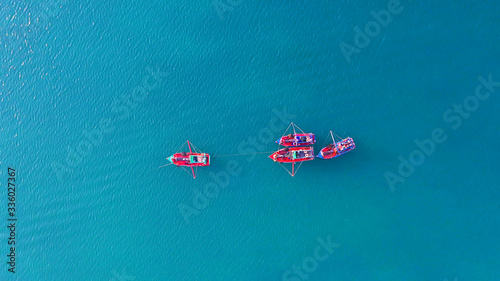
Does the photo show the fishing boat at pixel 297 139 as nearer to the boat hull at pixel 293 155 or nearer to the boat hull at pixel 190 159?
the boat hull at pixel 293 155

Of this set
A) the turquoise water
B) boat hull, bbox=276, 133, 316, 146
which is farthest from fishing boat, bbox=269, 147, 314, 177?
the turquoise water

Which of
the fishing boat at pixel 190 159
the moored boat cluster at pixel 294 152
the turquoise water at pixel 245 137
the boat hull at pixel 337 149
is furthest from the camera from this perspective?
the fishing boat at pixel 190 159

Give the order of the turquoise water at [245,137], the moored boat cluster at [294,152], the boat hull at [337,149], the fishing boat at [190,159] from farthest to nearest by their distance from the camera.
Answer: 1. the fishing boat at [190,159]
2. the turquoise water at [245,137]
3. the moored boat cluster at [294,152]
4. the boat hull at [337,149]

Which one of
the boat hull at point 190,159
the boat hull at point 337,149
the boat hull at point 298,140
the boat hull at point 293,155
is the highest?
the boat hull at point 190,159

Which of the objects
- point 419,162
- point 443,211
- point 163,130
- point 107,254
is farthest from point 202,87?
point 443,211

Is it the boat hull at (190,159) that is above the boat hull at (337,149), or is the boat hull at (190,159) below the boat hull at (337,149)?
above

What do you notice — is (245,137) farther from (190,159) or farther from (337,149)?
(337,149)

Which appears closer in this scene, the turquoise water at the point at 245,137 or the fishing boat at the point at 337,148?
the fishing boat at the point at 337,148

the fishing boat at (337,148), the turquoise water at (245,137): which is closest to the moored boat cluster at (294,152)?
the fishing boat at (337,148)
